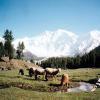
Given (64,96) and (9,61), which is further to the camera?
(9,61)

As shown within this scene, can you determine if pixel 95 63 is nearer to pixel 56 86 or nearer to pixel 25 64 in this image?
pixel 25 64

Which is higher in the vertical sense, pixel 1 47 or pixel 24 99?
pixel 1 47

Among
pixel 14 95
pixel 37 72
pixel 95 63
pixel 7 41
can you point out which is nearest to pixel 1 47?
pixel 7 41

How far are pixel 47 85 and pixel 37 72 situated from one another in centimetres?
1119

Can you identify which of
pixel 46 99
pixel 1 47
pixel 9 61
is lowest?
pixel 46 99

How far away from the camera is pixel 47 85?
4312 centimetres

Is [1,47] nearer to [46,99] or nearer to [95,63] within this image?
[95,63]

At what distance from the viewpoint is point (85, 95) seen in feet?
106

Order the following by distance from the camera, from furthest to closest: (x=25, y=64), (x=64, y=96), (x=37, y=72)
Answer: (x=25, y=64)
(x=37, y=72)
(x=64, y=96)

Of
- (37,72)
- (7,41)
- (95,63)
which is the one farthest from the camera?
(95,63)

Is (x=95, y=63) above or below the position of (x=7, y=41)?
below

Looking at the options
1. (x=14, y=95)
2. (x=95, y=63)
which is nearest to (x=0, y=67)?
(x=14, y=95)

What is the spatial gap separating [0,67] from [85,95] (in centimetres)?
8654

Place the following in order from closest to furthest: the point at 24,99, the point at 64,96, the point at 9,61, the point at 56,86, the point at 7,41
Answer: the point at 24,99 → the point at 64,96 → the point at 56,86 → the point at 9,61 → the point at 7,41
